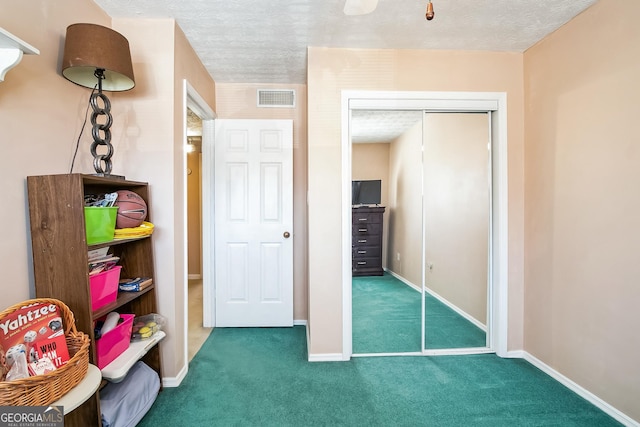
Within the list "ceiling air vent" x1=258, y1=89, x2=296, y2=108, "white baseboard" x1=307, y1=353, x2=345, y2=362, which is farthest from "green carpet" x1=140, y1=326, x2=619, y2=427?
"ceiling air vent" x1=258, y1=89, x2=296, y2=108

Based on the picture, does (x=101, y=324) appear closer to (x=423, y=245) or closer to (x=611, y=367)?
(x=423, y=245)

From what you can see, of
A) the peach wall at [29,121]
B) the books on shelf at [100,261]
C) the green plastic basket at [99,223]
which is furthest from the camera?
the books on shelf at [100,261]

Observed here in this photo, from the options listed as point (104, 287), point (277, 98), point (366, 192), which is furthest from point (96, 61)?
point (366, 192)

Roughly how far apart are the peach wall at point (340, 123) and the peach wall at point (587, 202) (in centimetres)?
9

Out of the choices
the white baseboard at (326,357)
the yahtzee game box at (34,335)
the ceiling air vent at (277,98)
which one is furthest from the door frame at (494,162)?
the yahtzee game box at (34,335)

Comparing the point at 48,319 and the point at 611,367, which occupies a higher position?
the point at 48,319

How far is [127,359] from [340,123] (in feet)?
6.67

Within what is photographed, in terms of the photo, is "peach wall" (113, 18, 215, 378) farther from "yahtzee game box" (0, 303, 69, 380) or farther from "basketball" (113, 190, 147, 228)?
"yahtzee game box" (0, 303, 69, 380)

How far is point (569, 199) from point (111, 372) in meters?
2.90

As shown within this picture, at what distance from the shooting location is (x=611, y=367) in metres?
1.64

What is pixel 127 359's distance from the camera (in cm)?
151

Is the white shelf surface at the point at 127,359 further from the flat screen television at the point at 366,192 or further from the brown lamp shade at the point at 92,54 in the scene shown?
the flat screen television at the point at 366,192

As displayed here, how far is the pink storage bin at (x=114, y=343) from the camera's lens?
1.45 m

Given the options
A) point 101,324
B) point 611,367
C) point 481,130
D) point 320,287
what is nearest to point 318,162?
point 320,287
